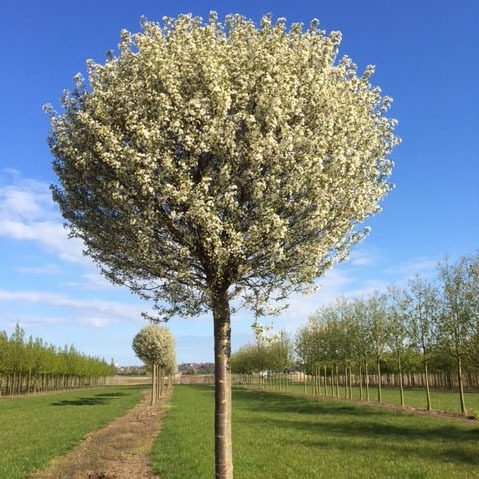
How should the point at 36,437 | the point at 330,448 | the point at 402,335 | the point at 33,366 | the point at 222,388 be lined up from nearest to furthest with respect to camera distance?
the point at 222,388
the point at 330,448
the point at 36,437
the point at 402,335
the point at 33,366

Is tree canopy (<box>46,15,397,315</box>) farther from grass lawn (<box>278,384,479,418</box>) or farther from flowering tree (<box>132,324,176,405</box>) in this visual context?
flowering tree (<box>132,324,176,405</box>)

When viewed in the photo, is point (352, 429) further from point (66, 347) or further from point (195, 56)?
point (66, 347)

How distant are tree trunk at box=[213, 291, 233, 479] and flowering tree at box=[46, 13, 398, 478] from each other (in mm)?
27

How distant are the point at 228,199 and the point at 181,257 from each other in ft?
5.55

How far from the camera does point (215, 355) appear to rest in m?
10.6

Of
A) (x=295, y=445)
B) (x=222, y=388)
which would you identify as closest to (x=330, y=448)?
(x=295, y=445)

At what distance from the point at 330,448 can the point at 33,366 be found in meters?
69.0

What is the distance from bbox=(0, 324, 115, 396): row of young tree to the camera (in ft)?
242

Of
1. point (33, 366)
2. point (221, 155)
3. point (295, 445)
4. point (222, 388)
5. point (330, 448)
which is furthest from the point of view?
point (33, 366)

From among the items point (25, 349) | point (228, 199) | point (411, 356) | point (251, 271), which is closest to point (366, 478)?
point (251, 271)

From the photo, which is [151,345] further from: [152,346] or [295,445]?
[295,445]

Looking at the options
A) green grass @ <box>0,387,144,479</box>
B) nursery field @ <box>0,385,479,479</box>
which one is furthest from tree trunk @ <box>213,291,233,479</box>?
green grass @ <box>0,387,144,479</box>

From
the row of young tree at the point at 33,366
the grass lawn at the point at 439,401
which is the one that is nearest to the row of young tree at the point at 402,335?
the grass lawn at the point at 439,401

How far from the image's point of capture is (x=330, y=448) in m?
21.8
